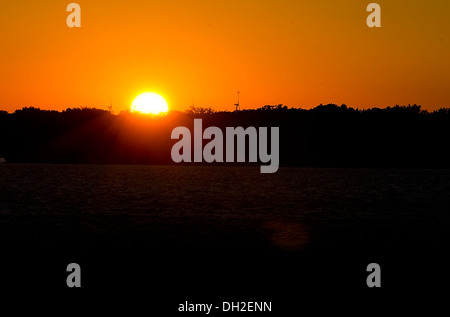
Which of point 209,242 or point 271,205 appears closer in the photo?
point 209,242

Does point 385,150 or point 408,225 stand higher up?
point 385,150

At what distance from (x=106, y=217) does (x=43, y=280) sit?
21849 mm

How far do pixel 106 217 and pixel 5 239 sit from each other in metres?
12.0

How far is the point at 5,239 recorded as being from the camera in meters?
29.1

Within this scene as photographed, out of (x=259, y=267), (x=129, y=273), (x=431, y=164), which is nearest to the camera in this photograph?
(x=129, y=273)

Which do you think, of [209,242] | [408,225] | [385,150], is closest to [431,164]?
[385,150]

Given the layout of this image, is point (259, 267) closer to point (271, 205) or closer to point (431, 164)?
point (271, 205)

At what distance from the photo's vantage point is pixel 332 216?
1721 inches

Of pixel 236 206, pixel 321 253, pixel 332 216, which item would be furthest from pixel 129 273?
pixel 236 206

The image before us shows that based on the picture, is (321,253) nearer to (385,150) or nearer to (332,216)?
(332,216)

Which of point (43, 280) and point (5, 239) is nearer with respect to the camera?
point (43, 280)

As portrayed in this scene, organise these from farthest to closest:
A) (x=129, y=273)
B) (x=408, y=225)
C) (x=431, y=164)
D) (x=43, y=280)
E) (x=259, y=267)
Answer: (x=431, y=164), (x=408, y=225), (x=259, y=267), (x=129, y=273), (x=43, y=280)
